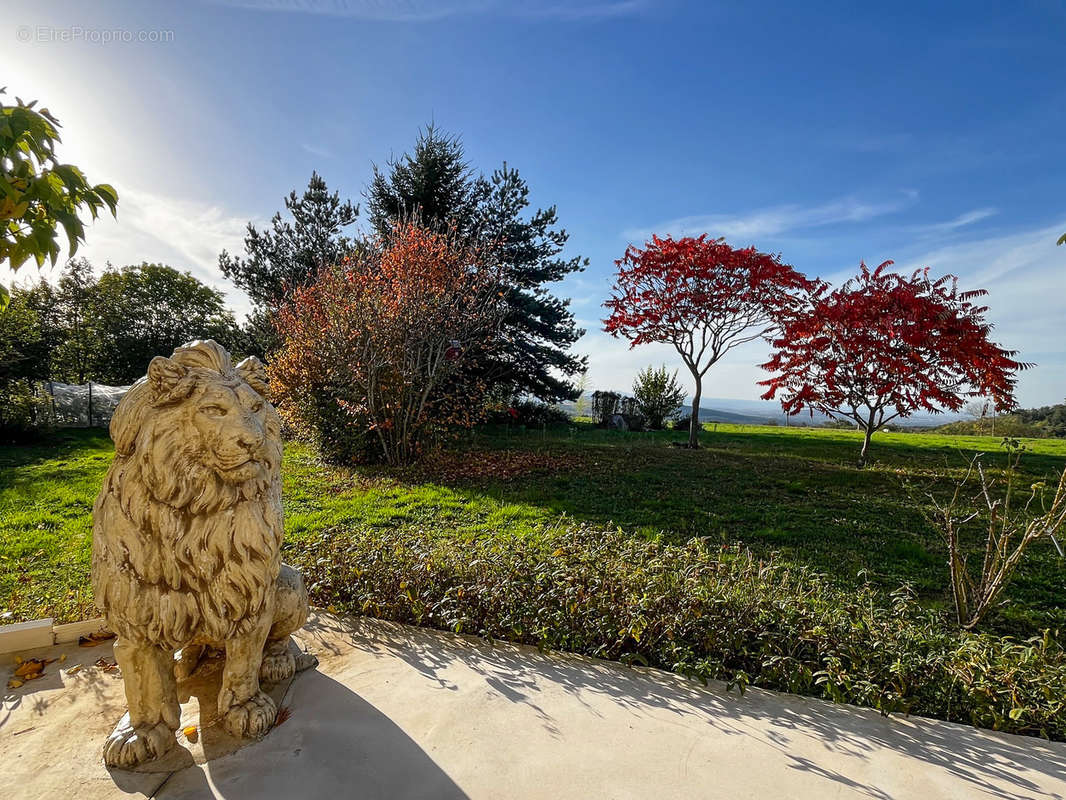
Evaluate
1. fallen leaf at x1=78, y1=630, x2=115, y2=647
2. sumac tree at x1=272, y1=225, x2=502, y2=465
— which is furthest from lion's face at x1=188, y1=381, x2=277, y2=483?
sumac tree at x1=272, y1=225, x2=502, y2=465

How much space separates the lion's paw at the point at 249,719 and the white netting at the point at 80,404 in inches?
501

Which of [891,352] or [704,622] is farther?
[891,352]

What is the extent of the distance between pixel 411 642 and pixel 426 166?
42.1 feet

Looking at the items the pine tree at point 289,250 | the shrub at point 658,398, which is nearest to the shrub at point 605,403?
the shrub at point 658,398

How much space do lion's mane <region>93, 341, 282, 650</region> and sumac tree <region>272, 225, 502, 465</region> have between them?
636 centimetres

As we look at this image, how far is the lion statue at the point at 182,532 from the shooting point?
1.55 m

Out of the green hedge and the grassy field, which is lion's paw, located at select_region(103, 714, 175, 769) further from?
the grassy field

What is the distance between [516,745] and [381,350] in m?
7.03

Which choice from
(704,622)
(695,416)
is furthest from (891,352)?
(704,622)

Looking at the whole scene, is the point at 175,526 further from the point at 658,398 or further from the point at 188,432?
the point at 658,398

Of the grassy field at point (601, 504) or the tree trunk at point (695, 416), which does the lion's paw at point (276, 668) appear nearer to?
the grassy field at point (601, 504)

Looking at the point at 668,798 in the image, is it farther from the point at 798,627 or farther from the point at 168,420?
the point at 168,420

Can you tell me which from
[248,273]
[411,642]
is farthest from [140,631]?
[248,273]

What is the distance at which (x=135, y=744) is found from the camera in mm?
1649
